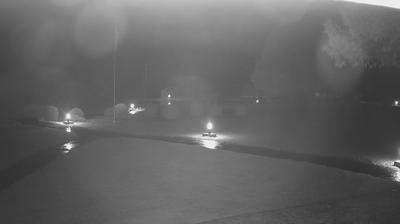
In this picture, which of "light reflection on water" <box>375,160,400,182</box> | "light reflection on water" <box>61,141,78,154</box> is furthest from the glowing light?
"light reflection on water" <box>375,160,400,182</box>

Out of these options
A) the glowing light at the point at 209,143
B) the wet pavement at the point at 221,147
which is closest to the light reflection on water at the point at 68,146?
the wet pavement at the point at 221,147

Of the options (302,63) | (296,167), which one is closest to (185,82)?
(302,63)

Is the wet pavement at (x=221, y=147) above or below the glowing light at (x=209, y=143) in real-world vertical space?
below

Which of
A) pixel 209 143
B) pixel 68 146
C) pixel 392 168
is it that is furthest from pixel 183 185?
pixel 68 146

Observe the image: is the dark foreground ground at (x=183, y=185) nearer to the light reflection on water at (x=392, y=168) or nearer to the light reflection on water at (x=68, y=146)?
the light reflection on water at (x=68, y=146)

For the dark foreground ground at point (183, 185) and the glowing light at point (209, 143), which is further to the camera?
the glowing light at point (209, 143)

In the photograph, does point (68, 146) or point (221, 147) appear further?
point (221, 147)

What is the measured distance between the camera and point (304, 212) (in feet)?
20.5

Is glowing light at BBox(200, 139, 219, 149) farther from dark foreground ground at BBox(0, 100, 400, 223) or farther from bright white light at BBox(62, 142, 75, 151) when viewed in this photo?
bright white light at BBox(62, 142, 75, 151)

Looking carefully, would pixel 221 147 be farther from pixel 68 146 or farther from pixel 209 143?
pixel 68 146

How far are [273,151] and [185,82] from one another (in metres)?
43.7

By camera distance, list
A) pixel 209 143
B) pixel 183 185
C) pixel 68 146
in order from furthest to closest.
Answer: pixel 209 143 < pixel 68 146 < pixel 183 185

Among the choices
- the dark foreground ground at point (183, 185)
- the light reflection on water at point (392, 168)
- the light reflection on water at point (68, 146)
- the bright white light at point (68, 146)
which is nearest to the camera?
the dark foreground ground at point (183, 185)

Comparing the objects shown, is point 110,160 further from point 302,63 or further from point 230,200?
point 302,63
